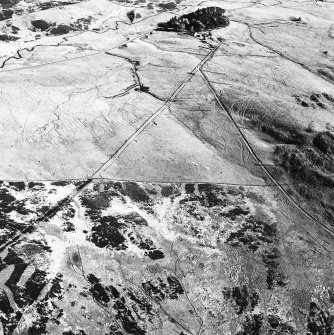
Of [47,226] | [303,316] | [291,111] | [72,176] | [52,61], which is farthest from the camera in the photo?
[52,61]

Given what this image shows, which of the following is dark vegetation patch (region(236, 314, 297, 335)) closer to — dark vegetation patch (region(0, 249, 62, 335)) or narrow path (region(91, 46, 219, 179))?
dark vegetation patch (region(0, 249, 62, 335))

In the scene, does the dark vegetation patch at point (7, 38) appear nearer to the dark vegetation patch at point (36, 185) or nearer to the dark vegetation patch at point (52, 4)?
the dark vegetation patch at point (52, 4)

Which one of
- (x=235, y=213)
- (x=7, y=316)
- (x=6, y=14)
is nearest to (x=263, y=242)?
(x=235, y=213)

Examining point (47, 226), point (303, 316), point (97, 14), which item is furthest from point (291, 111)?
point (97, 14)

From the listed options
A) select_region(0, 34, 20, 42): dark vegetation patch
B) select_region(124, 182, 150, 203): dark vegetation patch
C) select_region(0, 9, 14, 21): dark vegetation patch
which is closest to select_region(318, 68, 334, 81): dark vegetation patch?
select_region(124, 182, 150, 203): dark vegetation patch

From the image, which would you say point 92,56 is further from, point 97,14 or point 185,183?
point 185,183

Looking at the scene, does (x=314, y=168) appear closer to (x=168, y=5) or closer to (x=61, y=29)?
(x=61, y=29)
